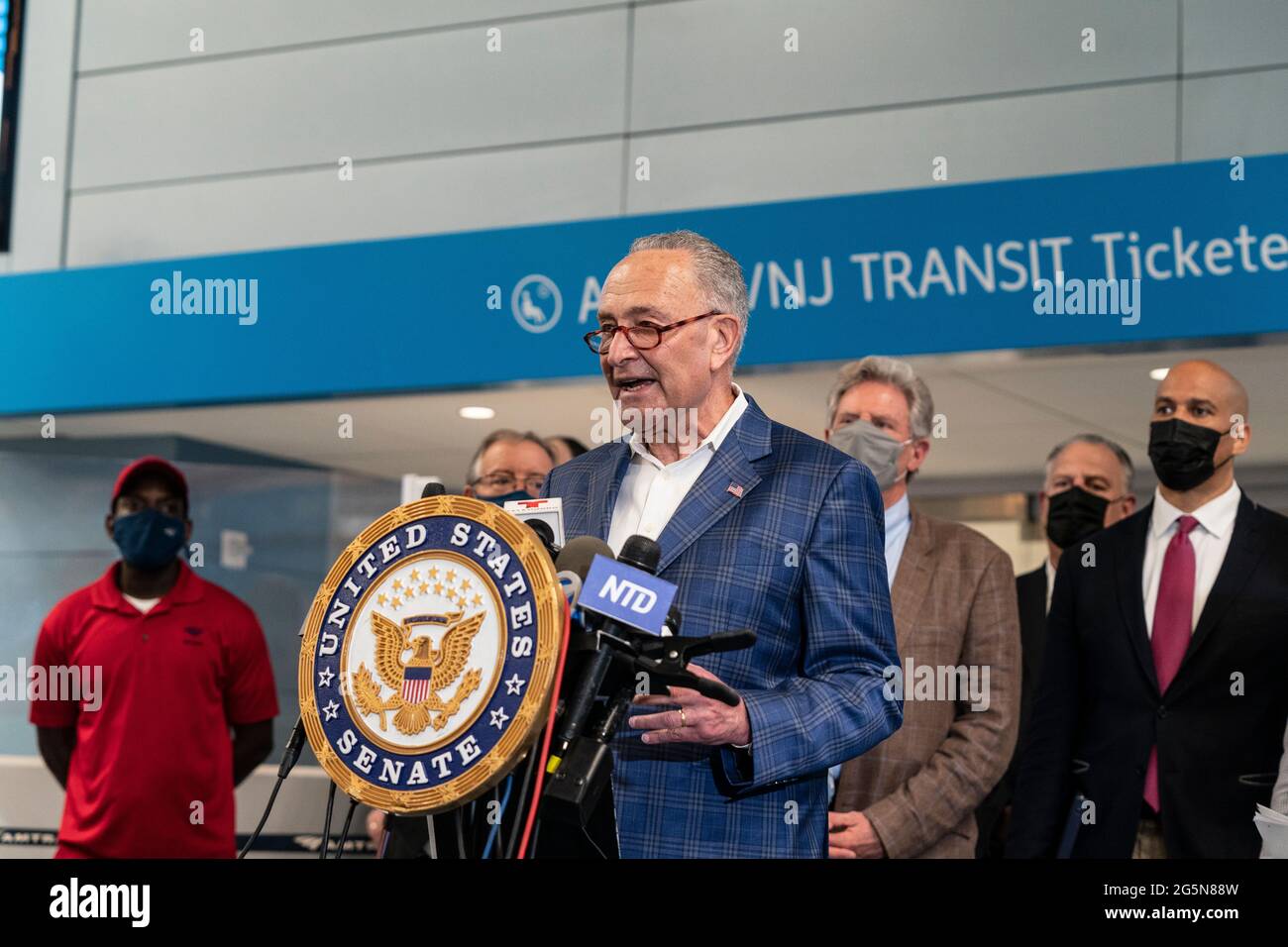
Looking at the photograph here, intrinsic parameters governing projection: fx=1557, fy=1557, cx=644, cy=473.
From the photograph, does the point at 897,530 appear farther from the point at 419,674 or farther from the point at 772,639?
the point at 419,674

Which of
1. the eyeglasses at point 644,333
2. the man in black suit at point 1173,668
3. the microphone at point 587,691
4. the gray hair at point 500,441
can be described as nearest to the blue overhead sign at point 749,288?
the gray hair at point 500,441

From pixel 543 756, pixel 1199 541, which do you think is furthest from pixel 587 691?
pixel 1199 541

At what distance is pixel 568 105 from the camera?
6.46m

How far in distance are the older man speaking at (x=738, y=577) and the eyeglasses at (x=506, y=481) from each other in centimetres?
203

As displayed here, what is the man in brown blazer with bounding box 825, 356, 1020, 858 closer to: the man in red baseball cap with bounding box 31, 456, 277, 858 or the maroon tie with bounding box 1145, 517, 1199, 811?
the maroon tie with bounding box 1145, 517, 1199, 811

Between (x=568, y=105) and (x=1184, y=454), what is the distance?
12.8ft

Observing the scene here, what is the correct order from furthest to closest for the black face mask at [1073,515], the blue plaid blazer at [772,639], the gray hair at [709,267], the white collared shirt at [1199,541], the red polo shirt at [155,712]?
the black face mask at [1073,515] < the red polo shirt at [155,712] < the white collared shirt at [1199,541] < the gray hair at [709,267] < the blue plaid blazer at [772,639]

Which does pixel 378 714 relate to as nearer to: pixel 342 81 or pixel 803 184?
pixel 803 184

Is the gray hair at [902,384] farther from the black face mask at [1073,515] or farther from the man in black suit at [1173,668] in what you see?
the black face mask at [1073,515]

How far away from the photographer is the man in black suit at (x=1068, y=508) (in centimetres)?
400

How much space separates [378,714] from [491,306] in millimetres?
4328

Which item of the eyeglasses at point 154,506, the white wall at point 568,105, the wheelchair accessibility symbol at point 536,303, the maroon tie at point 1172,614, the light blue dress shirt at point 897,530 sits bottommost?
the maroon tie at point 1172,614
